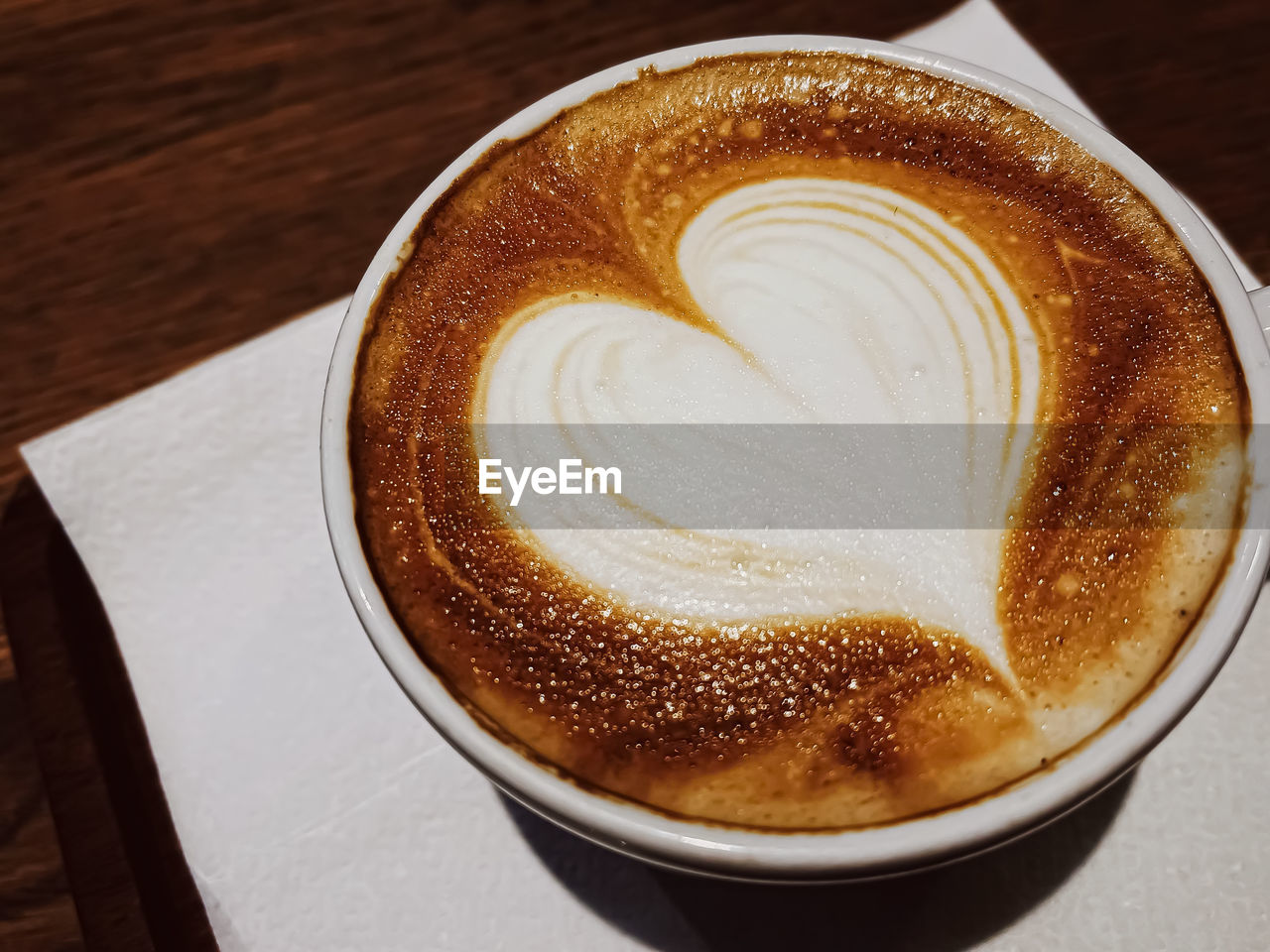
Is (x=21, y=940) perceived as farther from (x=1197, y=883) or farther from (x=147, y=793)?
(x=1197, y=883)

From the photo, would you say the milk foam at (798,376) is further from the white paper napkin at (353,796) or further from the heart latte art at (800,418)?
the white paper napkin at (353,796)

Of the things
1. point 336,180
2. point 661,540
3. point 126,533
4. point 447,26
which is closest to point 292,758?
point 126,533

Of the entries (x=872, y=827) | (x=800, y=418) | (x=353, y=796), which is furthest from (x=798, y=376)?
(x=353, y=796)

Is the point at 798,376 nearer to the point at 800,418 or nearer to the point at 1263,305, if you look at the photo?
the point at 800,418

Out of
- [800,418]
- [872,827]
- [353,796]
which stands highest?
[800,418]

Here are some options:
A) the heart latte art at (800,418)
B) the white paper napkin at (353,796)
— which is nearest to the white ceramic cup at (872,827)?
the heart latte art at (800,418)

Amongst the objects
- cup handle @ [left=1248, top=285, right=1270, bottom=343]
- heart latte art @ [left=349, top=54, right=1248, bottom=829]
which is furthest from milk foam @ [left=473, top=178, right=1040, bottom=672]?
cup handle @ [left=1248, top=285, right=1270, bottom=343]
